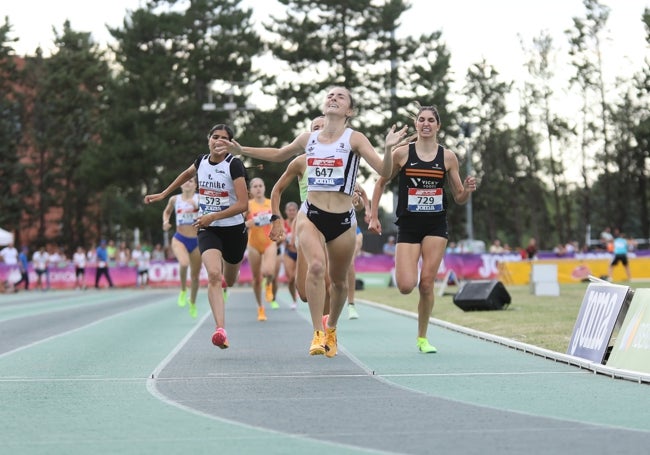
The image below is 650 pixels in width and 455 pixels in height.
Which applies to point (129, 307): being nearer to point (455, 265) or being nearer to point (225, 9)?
point (455, 265)

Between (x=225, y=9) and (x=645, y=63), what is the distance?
22.3 m

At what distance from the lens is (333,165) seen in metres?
10.4

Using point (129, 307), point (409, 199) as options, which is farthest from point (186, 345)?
point (129, 307)

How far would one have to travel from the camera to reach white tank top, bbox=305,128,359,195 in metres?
10.4

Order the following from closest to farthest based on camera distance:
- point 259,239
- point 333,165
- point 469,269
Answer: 1. point 333,165
2. point 259,239
3. point 469,269

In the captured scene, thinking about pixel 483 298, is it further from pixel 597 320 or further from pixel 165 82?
pixel 165 82

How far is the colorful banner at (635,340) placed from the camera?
8914 millimetres

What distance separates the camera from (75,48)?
254 feet

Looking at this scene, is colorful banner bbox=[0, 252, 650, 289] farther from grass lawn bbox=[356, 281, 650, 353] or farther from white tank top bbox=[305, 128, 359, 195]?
white tank top bbox=[305, 128, 359, 195]

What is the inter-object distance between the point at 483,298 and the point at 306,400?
1209cm

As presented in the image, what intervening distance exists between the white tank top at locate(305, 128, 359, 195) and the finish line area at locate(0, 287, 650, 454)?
1601 millimetres

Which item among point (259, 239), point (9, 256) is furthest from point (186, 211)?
point (9, 256)

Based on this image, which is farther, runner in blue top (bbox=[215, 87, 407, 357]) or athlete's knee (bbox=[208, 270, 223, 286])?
athlete's knee (bbox=[208, 270, 223, 286])

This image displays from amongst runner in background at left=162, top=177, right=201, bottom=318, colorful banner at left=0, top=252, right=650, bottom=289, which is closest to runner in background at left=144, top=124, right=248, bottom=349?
runner in background at left=162, top=177, right=201, bottom=318
